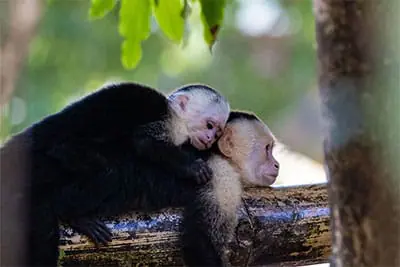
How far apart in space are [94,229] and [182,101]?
1.61 ft

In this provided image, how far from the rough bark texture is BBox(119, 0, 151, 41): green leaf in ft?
1.12

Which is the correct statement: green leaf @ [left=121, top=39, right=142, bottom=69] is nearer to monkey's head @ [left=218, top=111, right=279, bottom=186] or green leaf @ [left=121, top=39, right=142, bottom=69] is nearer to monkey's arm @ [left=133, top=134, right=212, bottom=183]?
monkey's arm @ [left=133, top=134, right=212, bottom=183]

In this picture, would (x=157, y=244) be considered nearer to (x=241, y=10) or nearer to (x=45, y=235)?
(x=45, y=235)

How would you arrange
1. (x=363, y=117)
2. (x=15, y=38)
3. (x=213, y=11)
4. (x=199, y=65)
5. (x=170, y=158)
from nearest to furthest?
(x=363, y=117) < (x=213, y=11) < (x=170, y=158) < (x=15, y=38) < (x=199, y=65)

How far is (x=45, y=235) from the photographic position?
1558 mm

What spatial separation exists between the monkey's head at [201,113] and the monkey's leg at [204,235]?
0.21 m

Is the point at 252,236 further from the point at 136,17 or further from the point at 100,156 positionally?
the point at 136,17

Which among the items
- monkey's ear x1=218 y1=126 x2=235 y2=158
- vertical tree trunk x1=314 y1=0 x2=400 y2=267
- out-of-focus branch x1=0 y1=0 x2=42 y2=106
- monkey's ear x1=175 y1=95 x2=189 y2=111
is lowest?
vertical tree trunk x1=314 y1=0 x2=400 y2=267

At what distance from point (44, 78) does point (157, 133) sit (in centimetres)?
294

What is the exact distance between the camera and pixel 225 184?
5.82 ft

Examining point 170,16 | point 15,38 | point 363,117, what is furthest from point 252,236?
point 15,38

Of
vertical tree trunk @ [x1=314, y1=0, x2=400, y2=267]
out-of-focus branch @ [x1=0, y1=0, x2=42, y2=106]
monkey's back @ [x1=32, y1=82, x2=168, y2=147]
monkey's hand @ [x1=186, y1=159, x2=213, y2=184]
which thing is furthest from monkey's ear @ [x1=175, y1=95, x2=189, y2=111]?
out-of-focus branch @ [x1=0, y1=0, x2=42, y2=106]

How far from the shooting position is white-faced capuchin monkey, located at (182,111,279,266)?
1662mm

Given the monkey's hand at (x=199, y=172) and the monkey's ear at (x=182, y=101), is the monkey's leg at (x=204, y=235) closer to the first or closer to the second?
the monkey's hand at (x=199, y=172)
